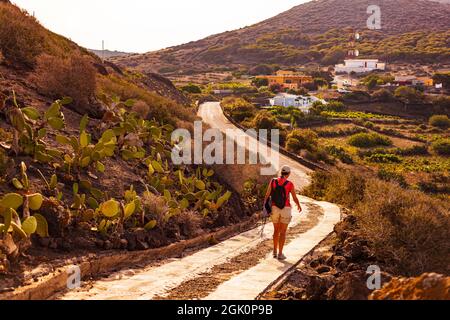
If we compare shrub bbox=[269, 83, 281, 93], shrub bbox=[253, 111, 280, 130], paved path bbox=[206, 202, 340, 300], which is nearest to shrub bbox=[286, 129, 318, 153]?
shrub bbox=[253, 111, 280, 130]

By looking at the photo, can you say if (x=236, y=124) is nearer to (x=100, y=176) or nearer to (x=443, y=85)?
(x=100, y=176)

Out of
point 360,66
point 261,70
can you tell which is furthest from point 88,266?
point 360,66

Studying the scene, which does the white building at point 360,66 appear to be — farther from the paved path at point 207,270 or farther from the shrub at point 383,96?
the paved path at point 207,270

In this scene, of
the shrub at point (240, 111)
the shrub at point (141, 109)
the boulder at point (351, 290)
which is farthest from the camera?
the shrub at point (240, 111)

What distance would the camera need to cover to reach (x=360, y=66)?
434 feet

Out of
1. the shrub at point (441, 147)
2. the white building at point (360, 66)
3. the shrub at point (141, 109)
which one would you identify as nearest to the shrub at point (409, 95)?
the shrub at point (441, 147)

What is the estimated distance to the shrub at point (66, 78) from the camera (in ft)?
44.1

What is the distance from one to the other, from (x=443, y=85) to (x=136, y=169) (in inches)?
3686

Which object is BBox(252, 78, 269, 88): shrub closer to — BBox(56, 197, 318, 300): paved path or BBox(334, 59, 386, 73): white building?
BBox(334, 59, 386, 73): white building

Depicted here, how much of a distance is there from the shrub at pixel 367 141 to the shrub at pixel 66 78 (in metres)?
43.1

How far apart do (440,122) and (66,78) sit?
61430 mm

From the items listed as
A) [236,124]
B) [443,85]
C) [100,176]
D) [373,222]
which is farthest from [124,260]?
[443,85]

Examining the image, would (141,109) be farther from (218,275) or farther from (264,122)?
(264,122)

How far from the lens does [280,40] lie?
187m
